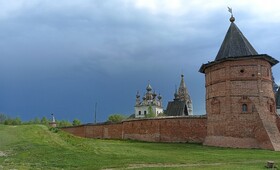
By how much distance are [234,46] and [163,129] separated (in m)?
9.62

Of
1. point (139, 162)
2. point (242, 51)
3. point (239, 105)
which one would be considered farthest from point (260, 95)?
point (139, 162)

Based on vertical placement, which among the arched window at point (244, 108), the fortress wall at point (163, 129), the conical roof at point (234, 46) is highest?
the conical roof at point (234, 46)

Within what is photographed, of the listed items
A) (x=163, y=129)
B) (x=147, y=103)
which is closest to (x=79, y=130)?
(x=163, y=129)

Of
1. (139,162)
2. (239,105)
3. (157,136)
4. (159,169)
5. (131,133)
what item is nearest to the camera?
(159,169)

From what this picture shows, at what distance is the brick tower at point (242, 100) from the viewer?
25859 millimetres

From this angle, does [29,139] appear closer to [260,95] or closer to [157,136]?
[157,136]

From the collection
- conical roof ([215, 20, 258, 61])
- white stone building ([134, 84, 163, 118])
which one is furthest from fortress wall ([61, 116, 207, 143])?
white stone building ([134, 84, 163, 118])

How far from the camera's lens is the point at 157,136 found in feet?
101

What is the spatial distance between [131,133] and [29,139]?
1373cm

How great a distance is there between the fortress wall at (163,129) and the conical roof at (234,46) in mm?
5951

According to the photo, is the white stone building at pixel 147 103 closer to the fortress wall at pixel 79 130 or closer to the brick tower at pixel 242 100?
the fortress wall at pixel 79 130

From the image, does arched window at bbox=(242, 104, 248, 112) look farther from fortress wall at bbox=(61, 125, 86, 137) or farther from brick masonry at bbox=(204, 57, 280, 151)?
fortress wall at bbox=(61, 125, 86, 137)

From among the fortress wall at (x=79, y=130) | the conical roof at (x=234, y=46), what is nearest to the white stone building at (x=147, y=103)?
the fortress wall at (x=79, y=130)

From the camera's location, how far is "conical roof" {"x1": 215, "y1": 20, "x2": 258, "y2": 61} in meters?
27.3
